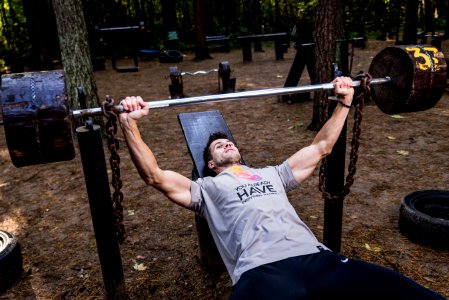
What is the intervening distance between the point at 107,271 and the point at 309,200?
2.55 m

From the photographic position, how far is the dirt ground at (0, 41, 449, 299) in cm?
340

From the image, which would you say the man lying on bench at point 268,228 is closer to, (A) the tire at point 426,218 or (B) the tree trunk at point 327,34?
(A) the tire at point 426,218

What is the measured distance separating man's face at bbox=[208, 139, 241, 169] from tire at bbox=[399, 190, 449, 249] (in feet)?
5.61

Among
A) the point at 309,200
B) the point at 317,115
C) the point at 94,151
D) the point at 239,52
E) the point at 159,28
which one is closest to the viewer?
the point at 94,151

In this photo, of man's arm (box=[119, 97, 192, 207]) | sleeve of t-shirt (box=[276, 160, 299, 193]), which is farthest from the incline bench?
sleeve of t-shirt (box=[276, 160, 299, 193])

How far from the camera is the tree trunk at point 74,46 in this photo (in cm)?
612

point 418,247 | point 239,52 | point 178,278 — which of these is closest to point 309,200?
point 418,247

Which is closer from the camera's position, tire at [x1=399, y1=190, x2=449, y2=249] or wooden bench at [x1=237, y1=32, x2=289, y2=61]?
tire at [x1=399, y1=190, x2=449, y2=249]

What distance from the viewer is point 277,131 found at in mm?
7125

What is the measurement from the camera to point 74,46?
20.5 ft

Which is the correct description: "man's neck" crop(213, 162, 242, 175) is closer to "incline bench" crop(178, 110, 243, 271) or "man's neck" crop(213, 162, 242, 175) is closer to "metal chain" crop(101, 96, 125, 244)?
"incline bench" crop(178, 110, 243, 271)

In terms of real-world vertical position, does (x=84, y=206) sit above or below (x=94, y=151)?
below

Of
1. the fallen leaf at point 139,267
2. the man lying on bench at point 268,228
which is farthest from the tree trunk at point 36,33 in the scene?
the man lying on bench at point 268,228

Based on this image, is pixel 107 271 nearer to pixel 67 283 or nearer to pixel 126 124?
pixel 67 283
